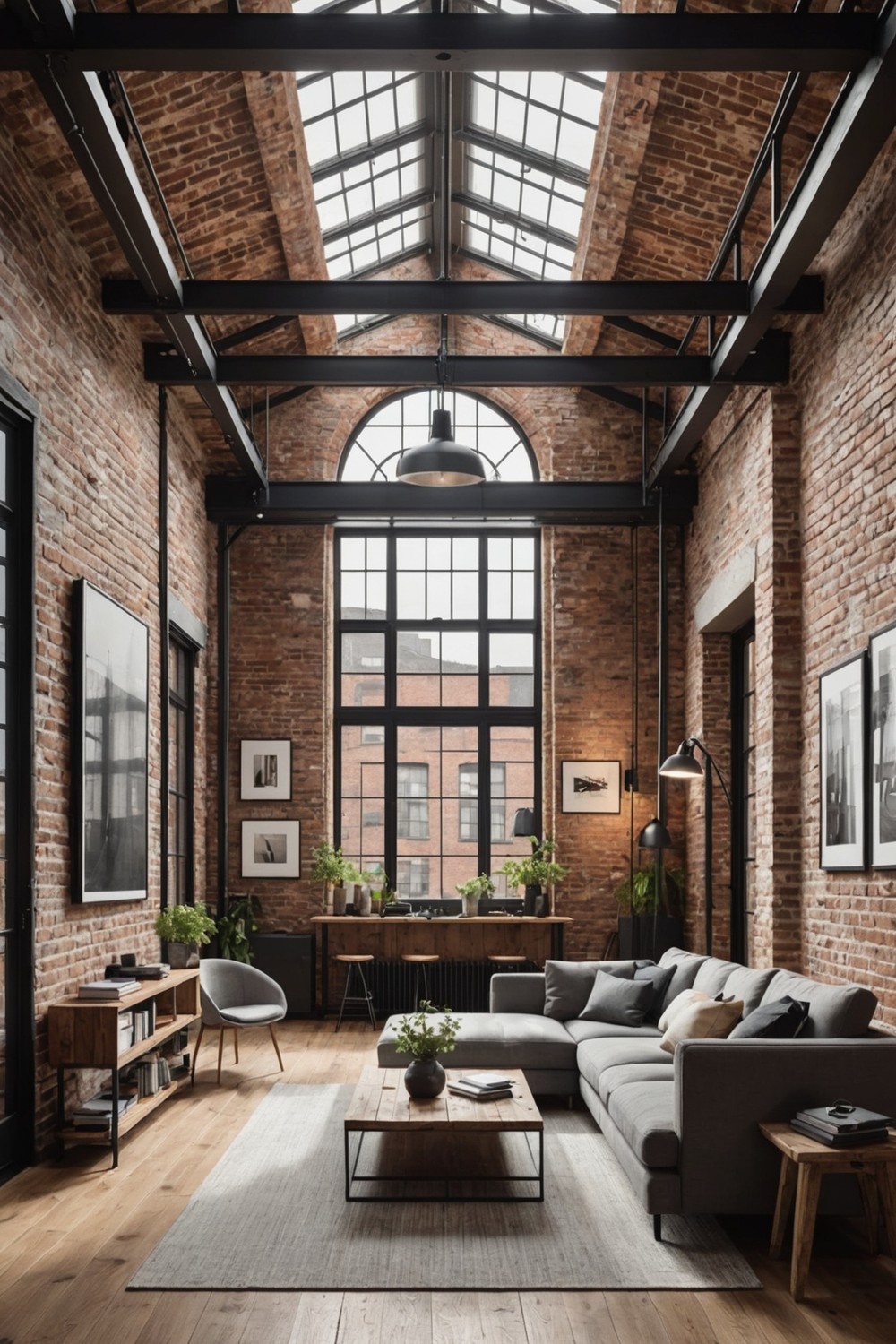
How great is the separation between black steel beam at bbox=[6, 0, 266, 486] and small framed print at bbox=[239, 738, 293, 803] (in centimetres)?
406

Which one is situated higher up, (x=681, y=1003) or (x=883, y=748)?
(x=883, y=748)

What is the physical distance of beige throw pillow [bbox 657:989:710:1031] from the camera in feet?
22.9

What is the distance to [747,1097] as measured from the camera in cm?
504

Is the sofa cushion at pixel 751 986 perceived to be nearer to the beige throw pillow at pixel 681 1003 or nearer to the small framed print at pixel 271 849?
the beige throw pillow at pixel 681 1003

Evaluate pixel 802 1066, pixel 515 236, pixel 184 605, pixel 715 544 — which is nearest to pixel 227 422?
pixel 184 605

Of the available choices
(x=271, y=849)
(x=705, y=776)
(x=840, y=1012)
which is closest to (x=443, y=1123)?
(x=840, y=1012)

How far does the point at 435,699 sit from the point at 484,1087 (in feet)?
20.3

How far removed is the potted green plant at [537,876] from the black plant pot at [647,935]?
0.67 meters

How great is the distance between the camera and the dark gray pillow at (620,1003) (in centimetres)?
790

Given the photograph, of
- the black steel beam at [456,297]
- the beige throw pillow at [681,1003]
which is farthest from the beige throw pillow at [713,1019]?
the black steel beam at [456,297]

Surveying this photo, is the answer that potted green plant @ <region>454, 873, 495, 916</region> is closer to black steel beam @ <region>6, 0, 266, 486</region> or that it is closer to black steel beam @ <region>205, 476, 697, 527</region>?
black steel beam @ <region>205, 476, 697, 527</region>

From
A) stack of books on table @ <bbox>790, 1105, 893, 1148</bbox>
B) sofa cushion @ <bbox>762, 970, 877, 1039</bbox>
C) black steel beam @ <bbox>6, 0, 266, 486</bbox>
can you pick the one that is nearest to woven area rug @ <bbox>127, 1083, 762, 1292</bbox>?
stack of books on table @ <bbox>790, 1105, 893, 1148</bbox>

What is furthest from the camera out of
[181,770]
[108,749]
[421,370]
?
[181,770]

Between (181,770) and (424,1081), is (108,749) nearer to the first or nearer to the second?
(424,1081)
